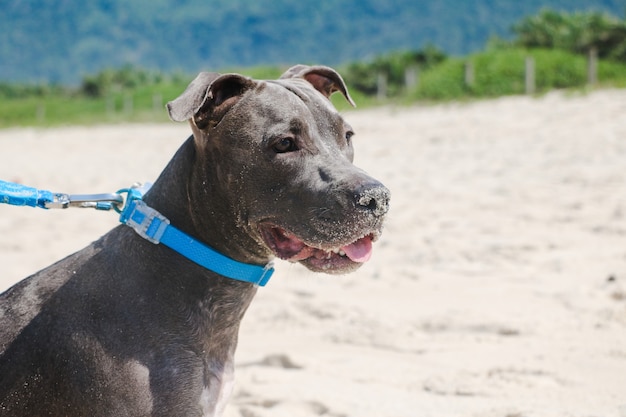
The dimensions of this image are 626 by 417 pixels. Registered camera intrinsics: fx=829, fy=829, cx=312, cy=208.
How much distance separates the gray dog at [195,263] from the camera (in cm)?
291

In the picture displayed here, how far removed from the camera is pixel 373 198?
284 centimetres

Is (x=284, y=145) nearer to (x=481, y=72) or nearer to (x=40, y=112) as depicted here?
(x=481, y=72)

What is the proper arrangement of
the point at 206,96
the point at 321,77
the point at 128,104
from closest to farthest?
the point at 206,96
the point at 321,77
the point at 128,104

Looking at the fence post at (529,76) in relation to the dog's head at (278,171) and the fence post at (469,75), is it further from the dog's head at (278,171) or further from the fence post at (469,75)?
the dog's head at (278,171)

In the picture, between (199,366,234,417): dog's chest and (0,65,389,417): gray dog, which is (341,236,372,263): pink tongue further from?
(199,366,234,417): dog's chest

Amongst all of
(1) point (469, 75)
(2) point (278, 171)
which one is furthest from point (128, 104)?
(2) point (278, 171)

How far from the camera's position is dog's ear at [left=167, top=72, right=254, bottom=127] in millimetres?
2916

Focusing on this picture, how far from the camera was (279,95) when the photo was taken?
10.4ft

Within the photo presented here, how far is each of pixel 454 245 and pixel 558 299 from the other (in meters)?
1.53

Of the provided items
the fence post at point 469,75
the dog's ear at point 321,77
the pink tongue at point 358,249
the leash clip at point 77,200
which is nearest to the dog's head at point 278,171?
the pink tongue at point 358,249

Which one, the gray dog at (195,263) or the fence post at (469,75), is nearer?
the gray dog at (195,263)

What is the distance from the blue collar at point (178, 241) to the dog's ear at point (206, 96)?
15.5 inches

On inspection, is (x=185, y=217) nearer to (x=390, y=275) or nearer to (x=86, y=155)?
(x=390, y=275)

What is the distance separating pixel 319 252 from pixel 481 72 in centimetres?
2404
